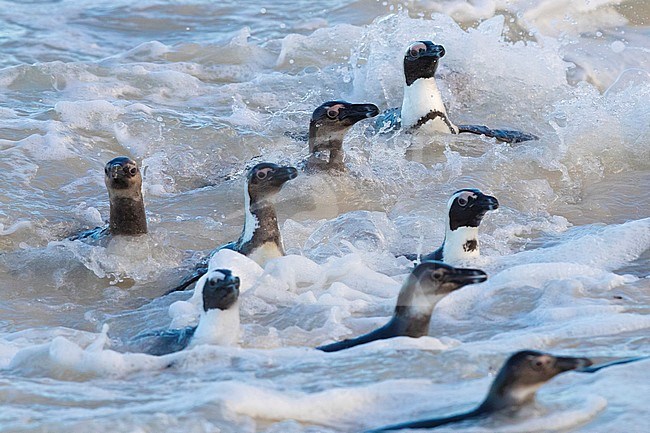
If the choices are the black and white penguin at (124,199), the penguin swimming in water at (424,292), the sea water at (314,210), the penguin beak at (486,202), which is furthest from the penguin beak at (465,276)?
the black and white penguin at (124,199)

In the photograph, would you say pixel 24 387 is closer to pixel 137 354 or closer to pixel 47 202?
pixel 137 354

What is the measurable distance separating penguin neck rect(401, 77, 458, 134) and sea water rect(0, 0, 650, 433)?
0.56ft

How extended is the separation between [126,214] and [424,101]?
9.98ft

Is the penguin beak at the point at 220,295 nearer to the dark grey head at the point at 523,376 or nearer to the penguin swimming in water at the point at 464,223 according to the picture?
the dark grey head at the point at 523,376

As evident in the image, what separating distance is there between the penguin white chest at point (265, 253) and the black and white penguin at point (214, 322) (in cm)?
128

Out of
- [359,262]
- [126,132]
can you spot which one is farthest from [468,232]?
[126,132]

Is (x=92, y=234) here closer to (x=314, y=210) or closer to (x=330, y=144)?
(x=314, y=210)

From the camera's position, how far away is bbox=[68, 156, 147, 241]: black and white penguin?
727cm

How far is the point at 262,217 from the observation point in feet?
22.8

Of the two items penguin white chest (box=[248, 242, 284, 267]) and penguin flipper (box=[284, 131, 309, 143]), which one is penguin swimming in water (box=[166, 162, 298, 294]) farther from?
penguin flipper (box=[284, 131, 309, 143])

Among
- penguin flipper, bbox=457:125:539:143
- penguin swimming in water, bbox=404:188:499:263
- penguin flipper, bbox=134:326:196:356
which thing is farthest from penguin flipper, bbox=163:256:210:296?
penguin flipper, bbox=457:125:539:143

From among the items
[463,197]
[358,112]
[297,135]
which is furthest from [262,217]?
[297,135]

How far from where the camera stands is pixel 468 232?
6.72 metres

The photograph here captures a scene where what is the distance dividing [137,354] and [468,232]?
7.69 ft
